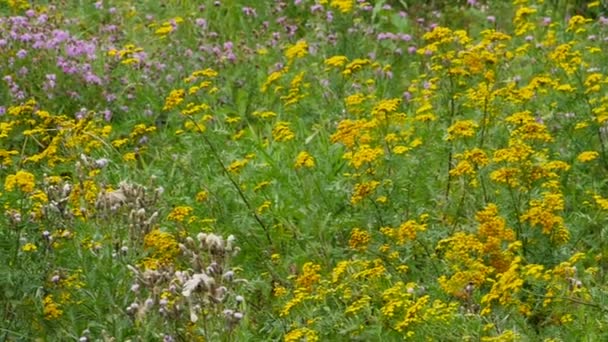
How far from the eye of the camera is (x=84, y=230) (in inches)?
163

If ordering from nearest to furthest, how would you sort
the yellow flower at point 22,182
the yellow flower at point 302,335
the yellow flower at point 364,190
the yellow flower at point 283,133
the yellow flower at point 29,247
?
the yellow flower at point 302,335, the yellow flower at point 29,247, the yellow flower at point 22,182, the yellow flower at point 364,190, the yellow flower at point 283,133

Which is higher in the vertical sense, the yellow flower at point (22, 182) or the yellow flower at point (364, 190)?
the yellow flower at point (22, 182)

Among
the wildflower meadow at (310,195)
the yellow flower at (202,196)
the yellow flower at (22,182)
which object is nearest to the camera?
the wildflower meadow at (310,195)

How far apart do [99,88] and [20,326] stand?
97.8 inches

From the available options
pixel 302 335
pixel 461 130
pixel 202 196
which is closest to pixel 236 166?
pixel 202 196

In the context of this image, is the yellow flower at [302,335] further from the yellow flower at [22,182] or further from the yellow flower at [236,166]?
the yellow flower at [236,166]

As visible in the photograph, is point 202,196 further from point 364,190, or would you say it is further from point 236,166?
point 364,190

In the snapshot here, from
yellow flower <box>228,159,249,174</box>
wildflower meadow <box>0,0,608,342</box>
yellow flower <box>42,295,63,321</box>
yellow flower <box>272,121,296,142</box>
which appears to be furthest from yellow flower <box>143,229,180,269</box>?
yellow flower <box>272,121,296,142</box>

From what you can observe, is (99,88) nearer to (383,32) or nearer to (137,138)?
(137,138)

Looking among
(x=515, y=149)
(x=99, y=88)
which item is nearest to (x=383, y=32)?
(x=99, y=88)

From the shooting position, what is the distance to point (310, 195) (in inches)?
186

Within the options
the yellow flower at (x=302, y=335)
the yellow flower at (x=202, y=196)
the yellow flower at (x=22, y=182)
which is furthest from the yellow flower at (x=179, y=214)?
the yellow flower at (x=302, y=335)

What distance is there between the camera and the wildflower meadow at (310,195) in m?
3.62

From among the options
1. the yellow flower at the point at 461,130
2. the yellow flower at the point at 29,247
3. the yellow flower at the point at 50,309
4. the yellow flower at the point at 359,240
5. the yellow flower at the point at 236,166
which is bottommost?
the yellow flower at the point at 50,309
